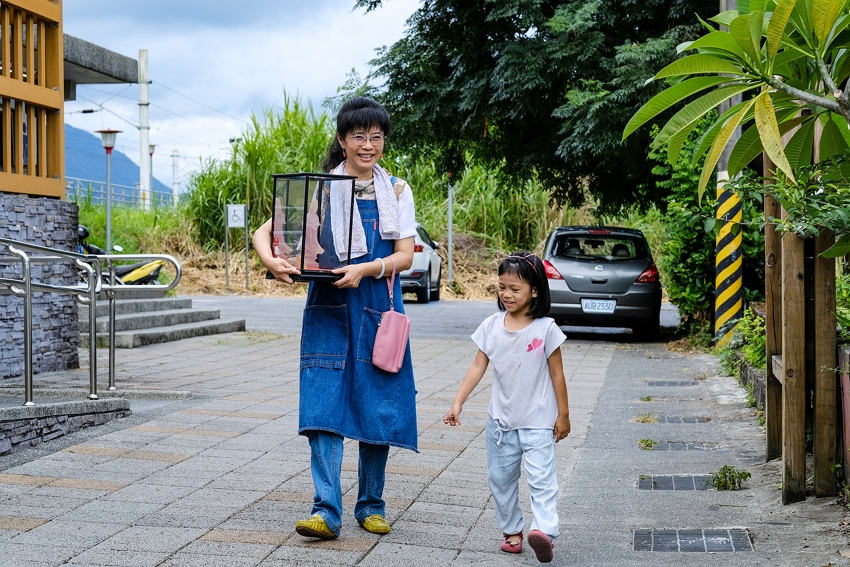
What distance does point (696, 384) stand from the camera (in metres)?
9.86

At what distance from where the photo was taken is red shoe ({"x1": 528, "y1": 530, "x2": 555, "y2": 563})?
400 centimetres

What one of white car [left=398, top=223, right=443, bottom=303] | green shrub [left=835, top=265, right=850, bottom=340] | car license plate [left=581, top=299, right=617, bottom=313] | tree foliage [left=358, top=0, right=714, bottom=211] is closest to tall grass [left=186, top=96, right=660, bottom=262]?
white car [left=398, top=223, right=443, bottom=303]

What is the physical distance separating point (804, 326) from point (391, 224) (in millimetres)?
1961

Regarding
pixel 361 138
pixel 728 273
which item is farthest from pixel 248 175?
pixel 361 138

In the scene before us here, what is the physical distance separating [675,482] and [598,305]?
27.9ft

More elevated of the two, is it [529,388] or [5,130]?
[5,130]

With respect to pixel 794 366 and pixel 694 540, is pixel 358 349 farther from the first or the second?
pixel 794 366

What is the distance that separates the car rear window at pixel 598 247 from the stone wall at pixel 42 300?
7.02 m

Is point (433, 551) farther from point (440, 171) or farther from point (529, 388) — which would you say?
point (440, 171)

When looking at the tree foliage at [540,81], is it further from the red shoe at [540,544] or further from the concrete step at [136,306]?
the red shoe at [540,544]

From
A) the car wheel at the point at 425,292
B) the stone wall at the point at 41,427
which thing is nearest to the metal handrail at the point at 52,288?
the stone wall at the point at 41,427

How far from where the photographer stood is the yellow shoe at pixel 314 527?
4289mm

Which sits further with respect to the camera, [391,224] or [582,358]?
[582,358]

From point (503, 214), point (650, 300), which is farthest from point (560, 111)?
point (503, 214)
